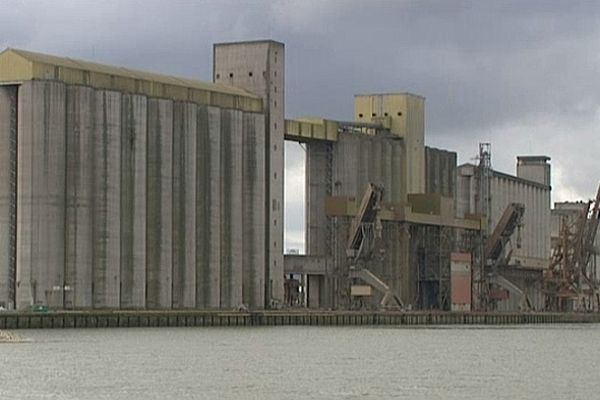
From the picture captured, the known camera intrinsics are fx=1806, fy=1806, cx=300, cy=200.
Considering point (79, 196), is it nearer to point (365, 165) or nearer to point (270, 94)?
point (270, 94)

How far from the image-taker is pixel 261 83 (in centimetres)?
16438

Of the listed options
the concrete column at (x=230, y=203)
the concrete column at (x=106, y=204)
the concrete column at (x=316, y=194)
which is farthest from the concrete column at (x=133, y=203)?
the concrete column at (x=316, y=194)

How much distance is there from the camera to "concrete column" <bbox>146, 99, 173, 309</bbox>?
493 ft

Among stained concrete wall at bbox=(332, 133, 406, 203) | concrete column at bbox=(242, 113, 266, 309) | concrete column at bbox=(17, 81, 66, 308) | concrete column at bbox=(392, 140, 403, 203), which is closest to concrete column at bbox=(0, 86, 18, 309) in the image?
concrete column at bbox=(17, 81, 66, 308)

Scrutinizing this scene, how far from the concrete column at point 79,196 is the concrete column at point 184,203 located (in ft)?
38.1

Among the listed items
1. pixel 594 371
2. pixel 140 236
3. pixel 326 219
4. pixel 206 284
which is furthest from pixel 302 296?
pixel 594 371

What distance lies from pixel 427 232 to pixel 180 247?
128ft

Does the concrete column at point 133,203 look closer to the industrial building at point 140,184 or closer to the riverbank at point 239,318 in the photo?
the industrial building at point 140,184

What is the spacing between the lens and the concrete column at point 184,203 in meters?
153

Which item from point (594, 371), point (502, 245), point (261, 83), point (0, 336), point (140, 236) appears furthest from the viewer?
point (502, 245)

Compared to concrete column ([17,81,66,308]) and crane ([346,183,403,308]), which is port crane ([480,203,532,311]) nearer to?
crane ([346,183,403,308])

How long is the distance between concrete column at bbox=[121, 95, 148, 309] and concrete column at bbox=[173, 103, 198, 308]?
4950mm

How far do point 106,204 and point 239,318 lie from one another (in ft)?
51.3

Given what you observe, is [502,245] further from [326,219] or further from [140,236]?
[140,236]
